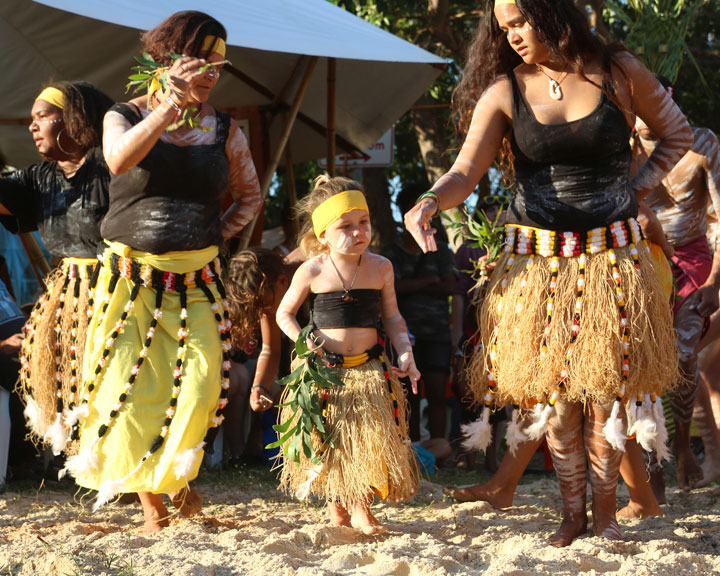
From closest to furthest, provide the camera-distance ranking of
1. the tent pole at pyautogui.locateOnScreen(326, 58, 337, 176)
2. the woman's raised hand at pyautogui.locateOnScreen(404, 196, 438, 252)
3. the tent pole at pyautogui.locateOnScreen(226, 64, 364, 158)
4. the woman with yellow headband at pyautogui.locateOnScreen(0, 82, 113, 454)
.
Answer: the woman's raised hand at pyautogui.locateOnScreen(404, 196, 438, 252)
the woman with yellow headband at pyautogui.locateOnScreen(0, 82, 113, 454)
the tent pole at pyautogui.locateOnScreen(326, 58, 337, 176)
the tent pole at pyautogui.locateOnScreen(226, 64, 364, 158)

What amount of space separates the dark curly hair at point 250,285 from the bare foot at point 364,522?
55.5 inches

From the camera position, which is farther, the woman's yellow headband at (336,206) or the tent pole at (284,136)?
the tent pole at (284,136)

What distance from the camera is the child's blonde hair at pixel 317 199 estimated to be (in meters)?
3.96

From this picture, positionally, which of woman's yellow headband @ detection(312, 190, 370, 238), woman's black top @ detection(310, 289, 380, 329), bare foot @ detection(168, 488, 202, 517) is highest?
woman's yellow headband @ detection(312, 190, 370, 238)

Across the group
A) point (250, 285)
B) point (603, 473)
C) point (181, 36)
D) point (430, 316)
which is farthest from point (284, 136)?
point (603, 473)

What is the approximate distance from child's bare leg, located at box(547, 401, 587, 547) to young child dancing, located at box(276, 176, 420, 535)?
59cm

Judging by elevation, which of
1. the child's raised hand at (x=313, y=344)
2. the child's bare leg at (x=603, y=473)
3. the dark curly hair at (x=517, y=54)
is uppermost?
the dark curly hair at (x=517, y=54)

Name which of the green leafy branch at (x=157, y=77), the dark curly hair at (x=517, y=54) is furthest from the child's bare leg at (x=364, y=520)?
the green leafy branch at (x=157, y=77)

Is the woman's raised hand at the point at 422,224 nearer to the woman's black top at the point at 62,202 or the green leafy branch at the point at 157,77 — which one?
the green leafy branch at the point at 157,77

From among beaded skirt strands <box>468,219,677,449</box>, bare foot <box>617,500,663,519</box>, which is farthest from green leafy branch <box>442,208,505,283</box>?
bare foot <box>617,500,663,519</box>

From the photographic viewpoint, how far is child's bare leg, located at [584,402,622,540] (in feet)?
11.6

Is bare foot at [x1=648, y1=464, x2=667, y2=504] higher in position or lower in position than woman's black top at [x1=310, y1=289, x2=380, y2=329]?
lower

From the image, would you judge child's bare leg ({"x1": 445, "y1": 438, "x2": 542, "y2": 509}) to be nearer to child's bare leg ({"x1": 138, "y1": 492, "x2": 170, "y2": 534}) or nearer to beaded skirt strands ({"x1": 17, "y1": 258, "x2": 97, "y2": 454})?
child's bare leg ({"x1": 138, "y1": 492, "x2": 170, "y2": 534})

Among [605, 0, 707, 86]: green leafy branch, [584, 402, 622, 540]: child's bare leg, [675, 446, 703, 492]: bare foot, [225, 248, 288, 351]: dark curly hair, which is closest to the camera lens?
[584, 402, 622, 540]: child's bare leg
